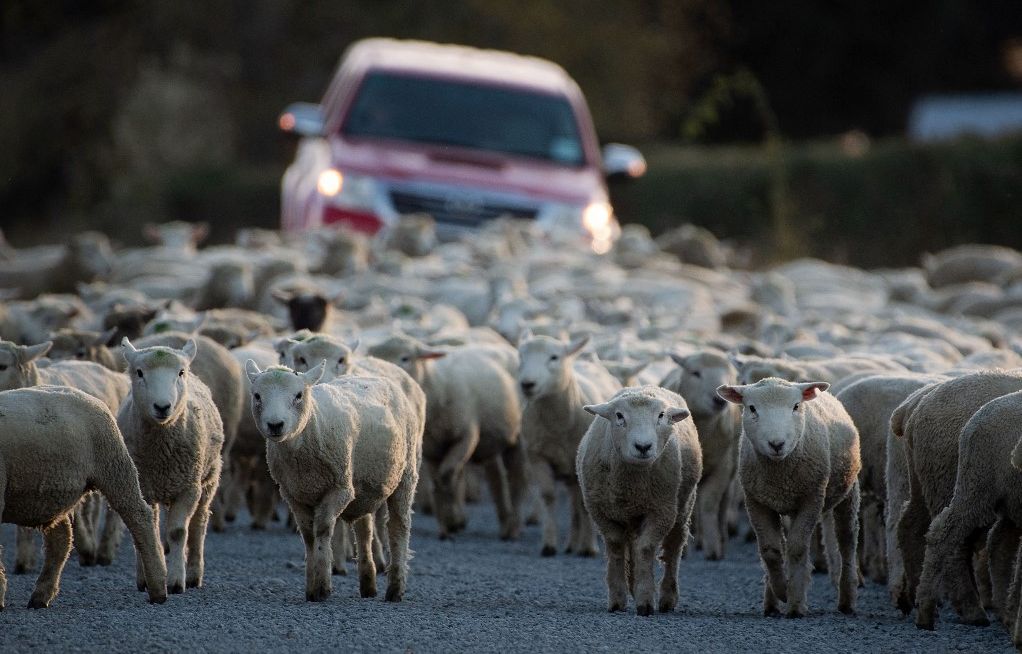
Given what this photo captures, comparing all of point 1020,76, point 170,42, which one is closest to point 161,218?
point 170,42

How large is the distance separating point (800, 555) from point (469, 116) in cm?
1215

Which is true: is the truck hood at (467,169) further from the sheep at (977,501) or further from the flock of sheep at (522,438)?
the sheep at (977,501)

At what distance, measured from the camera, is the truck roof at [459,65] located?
20.4 m

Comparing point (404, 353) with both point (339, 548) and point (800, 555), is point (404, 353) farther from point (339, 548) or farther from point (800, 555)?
point (800, 555)

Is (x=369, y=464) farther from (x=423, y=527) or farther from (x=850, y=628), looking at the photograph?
(x=423, y=527)

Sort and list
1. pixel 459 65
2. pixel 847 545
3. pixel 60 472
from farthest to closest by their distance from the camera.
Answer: pixel 459 65 < pixel 847 545 < pixel 60 472

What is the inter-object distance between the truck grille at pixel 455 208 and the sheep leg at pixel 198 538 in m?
11.2

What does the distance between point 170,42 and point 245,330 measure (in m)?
31.8

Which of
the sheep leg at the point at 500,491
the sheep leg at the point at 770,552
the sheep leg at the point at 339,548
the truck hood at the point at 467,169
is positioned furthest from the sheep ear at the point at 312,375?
the truck hood at the point at 467,169

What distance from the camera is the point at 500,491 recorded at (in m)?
12.2

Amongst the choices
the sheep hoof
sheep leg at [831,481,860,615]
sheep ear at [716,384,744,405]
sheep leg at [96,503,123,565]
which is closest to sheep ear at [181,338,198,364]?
sheep leg at [96,503,123,565]

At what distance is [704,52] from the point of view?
151ft

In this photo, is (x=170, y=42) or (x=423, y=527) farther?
(x=170, y=42)

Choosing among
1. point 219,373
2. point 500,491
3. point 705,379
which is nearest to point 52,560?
point 219,373
